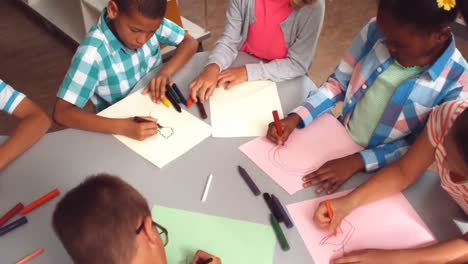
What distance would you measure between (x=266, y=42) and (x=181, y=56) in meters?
0.28

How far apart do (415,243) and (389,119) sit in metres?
0.33

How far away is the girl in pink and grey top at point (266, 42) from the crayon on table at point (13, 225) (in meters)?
0.53

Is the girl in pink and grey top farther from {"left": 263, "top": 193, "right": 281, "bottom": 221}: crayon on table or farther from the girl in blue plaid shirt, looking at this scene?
{"left": 263, "top": 193, "right": 281, "bottom": 221}: crayon on table

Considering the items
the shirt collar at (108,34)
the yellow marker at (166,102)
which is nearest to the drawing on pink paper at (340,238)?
the yellow marker at (166,102)

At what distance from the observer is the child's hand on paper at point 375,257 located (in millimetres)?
834

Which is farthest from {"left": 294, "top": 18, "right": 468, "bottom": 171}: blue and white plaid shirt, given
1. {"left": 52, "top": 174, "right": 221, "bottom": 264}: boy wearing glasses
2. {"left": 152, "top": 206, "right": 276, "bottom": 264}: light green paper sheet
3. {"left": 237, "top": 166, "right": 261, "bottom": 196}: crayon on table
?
{"left": 52, "top": 174, "right": 221, "bottom": 264}: boy wearing glasses

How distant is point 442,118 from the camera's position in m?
0.92

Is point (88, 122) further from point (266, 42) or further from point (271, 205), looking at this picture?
point (266, 42)

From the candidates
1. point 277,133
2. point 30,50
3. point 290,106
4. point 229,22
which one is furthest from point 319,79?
point 30,50

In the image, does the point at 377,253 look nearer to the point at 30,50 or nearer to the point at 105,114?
the point at 105,114

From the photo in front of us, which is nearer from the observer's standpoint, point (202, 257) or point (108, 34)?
point (202, 257)

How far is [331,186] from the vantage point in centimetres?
99

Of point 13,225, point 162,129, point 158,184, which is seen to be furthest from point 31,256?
point 162,129

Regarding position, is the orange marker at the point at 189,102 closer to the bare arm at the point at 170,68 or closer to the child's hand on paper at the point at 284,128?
the bare arm at the point at 170,68
